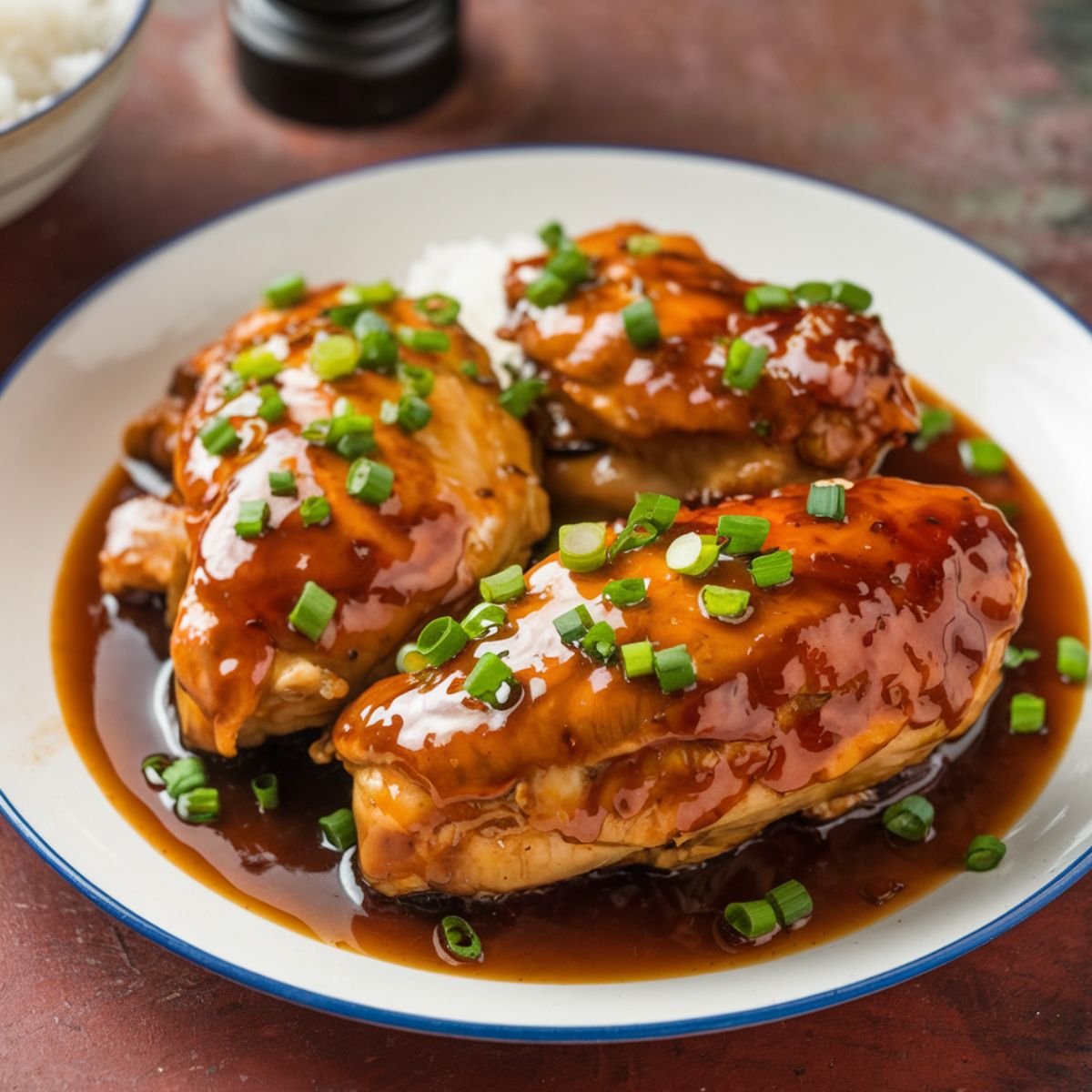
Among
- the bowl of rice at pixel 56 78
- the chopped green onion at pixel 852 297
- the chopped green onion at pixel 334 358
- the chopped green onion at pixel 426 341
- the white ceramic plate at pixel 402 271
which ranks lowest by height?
the white ceramic plate at pixel 402 271

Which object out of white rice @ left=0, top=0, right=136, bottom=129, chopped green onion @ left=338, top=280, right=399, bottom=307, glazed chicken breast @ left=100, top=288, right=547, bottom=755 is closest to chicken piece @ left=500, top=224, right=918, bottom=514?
glazed chicken breast @ left=100, top=288, right=547, bottom=755

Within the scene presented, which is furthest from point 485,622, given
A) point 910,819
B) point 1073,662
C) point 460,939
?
point 1073,662

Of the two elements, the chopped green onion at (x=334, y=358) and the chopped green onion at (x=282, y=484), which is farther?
the chopped green onion at (x=334, y=358)

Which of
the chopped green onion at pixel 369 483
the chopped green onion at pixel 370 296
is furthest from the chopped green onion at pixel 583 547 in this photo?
the chopped green onion at pixel 370 296

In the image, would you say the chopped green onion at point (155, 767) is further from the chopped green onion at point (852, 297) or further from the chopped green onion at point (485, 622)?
the chopped green onion at point (852, 297)

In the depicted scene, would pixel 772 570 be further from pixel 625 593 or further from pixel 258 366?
pixel 258 366
